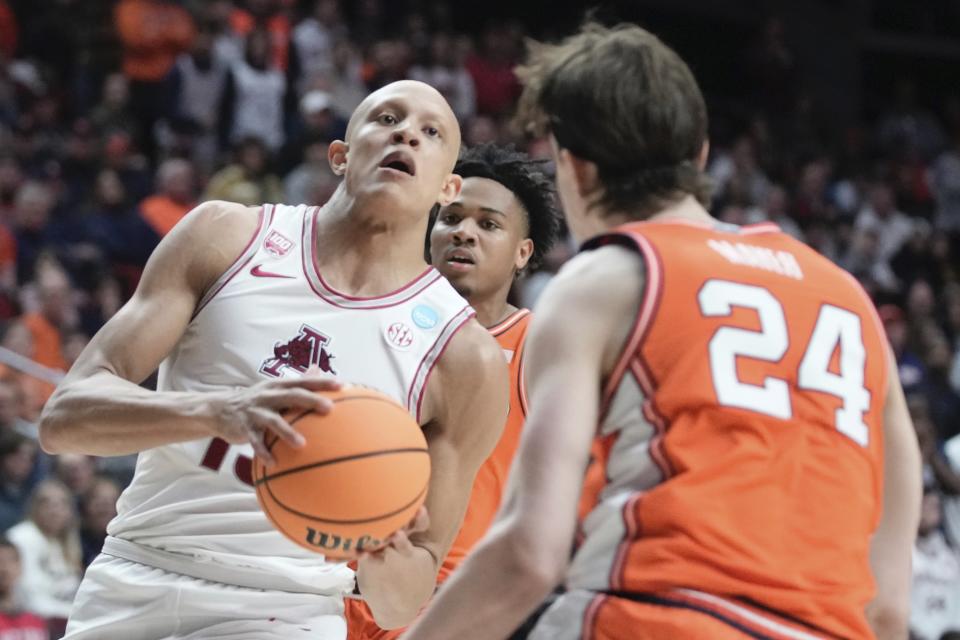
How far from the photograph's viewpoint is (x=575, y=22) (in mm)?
17953

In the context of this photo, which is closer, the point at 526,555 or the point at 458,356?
the point at 526,555

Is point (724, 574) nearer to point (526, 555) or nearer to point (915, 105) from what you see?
point (526, 555)

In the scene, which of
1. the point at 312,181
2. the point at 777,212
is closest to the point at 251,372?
the point at 312,181

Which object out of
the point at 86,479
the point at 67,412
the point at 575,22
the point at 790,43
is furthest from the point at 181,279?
the point at 790,43

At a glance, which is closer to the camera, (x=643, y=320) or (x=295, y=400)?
(x=643, y=320)

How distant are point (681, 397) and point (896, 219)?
13714mm

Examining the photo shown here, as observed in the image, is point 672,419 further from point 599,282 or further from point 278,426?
point 278,426

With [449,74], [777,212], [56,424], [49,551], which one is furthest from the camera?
[777,212]

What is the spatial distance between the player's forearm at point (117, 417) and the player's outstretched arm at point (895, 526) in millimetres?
1506

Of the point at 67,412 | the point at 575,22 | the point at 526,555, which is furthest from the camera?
the point at 575,22

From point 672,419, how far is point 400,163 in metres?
1.79

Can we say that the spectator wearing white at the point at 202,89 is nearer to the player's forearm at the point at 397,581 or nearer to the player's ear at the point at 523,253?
the player's ear at the point at 523,253

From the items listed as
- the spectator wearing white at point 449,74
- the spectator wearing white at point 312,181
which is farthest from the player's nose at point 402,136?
the spectator wearing white at point 449,74

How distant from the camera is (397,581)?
380 cm
